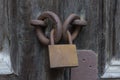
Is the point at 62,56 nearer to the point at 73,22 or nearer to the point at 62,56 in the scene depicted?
the point at 62,56

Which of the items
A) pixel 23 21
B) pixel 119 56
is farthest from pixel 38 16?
pixel 119 56

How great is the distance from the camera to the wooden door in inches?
40.9

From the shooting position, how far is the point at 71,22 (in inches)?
39.6

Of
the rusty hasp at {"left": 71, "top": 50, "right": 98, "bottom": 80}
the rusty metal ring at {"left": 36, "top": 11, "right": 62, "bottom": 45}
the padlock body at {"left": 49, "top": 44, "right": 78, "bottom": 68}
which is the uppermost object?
the rusty metal ring at {"left": 36, "top": 11, "right": 62, "bottom": 45}

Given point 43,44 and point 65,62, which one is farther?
point 43,44

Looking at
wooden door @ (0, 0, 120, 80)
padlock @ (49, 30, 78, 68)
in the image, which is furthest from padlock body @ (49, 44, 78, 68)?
wooden door @ (0, 0, 120, 80)

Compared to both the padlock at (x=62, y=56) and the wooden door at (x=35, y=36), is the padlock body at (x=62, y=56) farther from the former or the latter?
the wooden door at (x=35, y=36)

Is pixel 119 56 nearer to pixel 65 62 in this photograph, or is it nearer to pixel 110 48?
pixel 110 48

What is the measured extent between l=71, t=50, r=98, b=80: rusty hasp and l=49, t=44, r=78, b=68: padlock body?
0.37 feet

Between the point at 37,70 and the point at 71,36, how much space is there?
14 cm

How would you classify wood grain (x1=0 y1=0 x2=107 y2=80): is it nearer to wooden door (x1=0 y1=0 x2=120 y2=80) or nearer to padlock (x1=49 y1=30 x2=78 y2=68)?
wooden door (x1=0 y1=0 x2=120 y2=80)

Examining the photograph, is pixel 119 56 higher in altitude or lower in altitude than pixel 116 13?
lower

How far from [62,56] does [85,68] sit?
140 millimetres

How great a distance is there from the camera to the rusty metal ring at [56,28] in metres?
0.97
